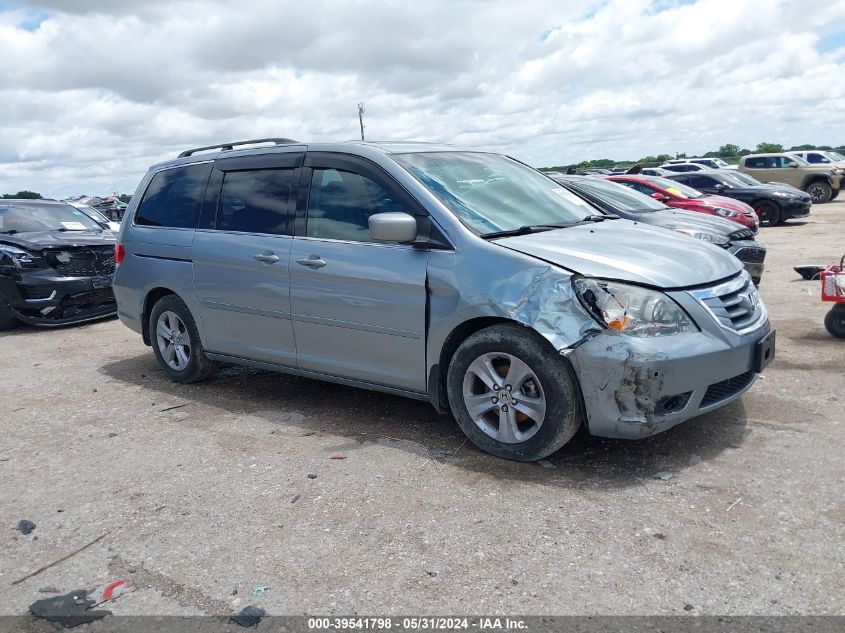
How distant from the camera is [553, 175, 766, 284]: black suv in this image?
8.87m

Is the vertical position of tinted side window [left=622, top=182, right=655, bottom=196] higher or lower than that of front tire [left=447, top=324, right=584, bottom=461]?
higher

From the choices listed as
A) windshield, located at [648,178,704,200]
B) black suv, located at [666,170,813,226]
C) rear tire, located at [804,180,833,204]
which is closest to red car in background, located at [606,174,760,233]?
windshield, located at [648,178,704,200]

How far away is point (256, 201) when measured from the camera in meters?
5.48

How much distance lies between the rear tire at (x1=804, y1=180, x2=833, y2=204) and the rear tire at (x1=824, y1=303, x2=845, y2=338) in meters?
23.8

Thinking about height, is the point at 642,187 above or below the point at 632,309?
above

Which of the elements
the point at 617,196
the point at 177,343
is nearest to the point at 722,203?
the point at 617,196

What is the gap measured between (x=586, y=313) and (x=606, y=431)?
63cm

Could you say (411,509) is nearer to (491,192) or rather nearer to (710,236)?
(491,192)

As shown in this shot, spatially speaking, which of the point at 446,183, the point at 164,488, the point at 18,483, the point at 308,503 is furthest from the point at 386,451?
the point at 18,483

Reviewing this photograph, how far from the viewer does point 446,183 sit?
4.73 meters

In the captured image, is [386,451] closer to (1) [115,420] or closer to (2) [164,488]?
(2) [164,488]

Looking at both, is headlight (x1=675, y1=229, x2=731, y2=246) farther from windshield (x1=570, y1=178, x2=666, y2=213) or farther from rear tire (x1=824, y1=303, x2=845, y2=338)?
rear tire (x1=824, y1=303, x2=845, y2=338)

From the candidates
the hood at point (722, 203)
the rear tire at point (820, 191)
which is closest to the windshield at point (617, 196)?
the hood at point (722, 203)

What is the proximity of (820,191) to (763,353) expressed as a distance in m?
27.0
